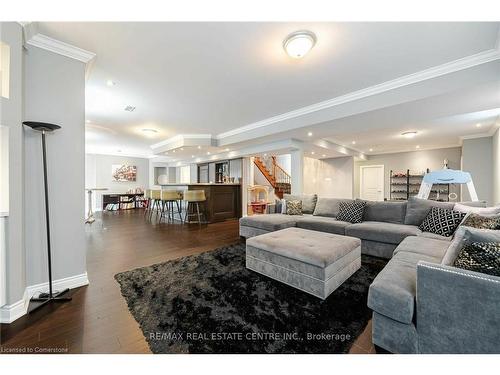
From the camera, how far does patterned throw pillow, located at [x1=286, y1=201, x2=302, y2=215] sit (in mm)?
4567

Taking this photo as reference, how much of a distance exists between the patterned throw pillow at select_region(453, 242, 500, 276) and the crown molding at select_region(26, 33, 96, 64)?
379 centimetres

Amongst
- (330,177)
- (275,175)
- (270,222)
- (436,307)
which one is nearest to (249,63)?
(270,222)

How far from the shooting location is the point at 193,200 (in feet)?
19.0

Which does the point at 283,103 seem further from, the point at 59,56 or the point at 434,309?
the point at 434,309

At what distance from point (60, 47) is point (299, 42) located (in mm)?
2473

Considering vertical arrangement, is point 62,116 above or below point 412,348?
above

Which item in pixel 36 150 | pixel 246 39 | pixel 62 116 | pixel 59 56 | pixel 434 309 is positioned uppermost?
pixel 246 39

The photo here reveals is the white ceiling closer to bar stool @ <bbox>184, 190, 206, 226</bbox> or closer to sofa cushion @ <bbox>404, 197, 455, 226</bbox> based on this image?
sofa cushion @ <bbox>404, 197, 455, 226</bbox>

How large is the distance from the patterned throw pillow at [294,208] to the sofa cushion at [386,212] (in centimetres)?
128

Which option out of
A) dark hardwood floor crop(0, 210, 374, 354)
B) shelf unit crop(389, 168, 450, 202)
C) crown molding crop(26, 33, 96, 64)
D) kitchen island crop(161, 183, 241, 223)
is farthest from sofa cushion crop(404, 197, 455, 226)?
shelf unit crop(389, 168, 450, 202)

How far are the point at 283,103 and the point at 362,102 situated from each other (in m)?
1.37

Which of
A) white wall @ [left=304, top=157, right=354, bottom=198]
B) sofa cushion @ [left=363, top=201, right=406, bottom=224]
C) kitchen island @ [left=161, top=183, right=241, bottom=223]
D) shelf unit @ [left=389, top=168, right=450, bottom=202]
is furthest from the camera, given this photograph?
white wall @ [left=304, top=157, right=354, bottom=198]
